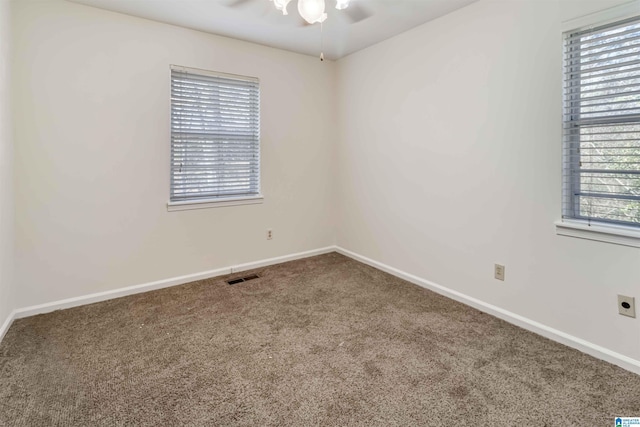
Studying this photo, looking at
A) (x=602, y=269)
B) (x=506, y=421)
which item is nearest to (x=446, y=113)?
(x=602, y=269)

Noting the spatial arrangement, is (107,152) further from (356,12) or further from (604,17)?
(604,17)

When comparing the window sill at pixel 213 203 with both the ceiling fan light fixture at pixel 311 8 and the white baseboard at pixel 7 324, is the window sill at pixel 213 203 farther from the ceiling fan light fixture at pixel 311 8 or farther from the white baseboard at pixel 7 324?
the ceiling fan light fixture at pixel 311 8

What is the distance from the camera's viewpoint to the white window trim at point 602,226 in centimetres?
181

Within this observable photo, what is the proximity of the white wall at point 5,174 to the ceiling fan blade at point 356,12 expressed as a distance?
243cm

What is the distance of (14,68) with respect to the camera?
242 cm

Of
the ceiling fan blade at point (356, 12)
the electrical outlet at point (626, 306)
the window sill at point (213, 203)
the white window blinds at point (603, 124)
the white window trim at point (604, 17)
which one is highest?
the ceiling fan blade at point (356, 12)

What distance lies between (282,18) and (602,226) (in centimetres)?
287

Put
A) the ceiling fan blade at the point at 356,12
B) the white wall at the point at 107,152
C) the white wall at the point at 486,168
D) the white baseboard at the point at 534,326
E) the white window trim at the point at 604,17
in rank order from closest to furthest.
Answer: the white window trim at the point at 604,17 → the white baseboard at the point at 534,326 → the white wall at the point at 486,168 → the white wall at the point at 107,152 → the ceiling fan blade at the point at 356,12

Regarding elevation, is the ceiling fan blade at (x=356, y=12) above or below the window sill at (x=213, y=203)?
above

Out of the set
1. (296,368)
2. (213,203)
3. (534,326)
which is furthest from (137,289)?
(534,326)

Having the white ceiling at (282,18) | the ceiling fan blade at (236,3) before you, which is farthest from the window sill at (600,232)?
the ceiling fan blade at (236,3)

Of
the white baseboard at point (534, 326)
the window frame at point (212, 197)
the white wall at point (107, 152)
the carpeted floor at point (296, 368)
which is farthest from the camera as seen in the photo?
the window frame at point (212, 197)

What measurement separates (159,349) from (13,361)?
828 mm

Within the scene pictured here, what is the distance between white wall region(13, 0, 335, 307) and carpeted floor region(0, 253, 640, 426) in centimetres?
44
